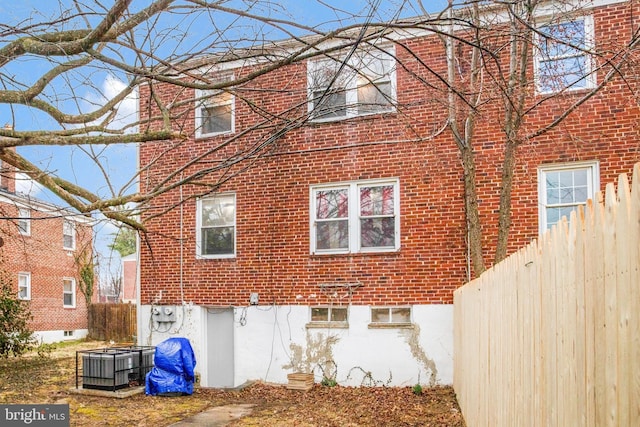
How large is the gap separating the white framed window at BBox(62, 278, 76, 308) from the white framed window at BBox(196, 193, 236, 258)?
16036 mm

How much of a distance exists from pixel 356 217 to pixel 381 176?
3.27 feet

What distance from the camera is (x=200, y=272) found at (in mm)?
12570

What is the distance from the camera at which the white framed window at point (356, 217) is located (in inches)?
442

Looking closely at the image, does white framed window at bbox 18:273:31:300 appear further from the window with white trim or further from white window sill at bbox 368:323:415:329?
white window sill at bbox 368:323:415:329

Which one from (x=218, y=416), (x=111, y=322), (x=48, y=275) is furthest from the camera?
(x=48, y=275)

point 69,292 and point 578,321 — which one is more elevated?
point 578,321

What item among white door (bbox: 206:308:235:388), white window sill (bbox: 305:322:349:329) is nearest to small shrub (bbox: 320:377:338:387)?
white window sill (bbox: 305:322:349:329)

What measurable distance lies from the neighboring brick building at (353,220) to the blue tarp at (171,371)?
1.21 meters

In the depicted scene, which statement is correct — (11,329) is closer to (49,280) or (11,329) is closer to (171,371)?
(171,371)

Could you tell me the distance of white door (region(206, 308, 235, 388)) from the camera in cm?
1229

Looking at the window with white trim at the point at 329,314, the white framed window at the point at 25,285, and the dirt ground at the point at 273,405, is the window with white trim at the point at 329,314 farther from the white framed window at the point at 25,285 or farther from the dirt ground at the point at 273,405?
the white framed window at the point at 25,285

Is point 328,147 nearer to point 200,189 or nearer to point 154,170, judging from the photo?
point 200,189

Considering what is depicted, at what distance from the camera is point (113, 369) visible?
11062 mm

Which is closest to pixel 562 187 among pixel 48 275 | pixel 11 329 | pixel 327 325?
pixel 327 325
